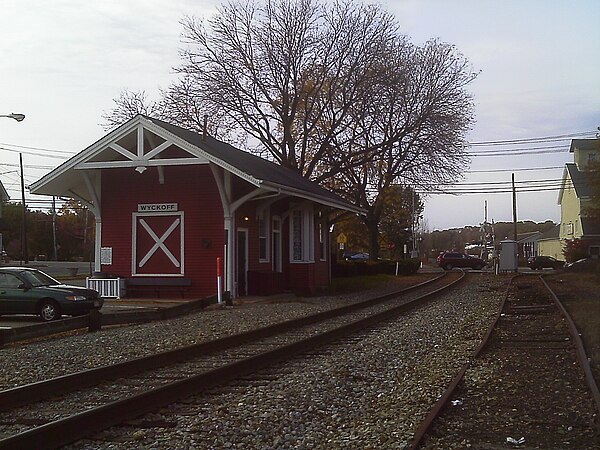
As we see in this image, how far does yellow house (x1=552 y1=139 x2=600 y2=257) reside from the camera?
58.1 m

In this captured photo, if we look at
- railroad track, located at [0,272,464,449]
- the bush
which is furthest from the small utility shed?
the bush

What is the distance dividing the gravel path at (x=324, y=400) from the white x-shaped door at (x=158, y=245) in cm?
830

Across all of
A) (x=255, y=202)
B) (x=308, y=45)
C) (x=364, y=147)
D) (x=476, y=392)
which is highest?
(x=308, y=45)

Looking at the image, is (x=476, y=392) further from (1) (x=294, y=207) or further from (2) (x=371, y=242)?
(2) (x=371, y=242)

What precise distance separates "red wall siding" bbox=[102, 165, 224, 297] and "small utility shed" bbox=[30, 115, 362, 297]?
3 cm

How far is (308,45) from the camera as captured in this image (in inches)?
1599

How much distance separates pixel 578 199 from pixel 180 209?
46.2 meters

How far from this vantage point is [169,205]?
2334 centimetres

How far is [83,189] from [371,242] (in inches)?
1218

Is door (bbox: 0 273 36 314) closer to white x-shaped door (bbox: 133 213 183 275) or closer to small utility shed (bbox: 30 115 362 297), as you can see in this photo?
small utility shed (bbox: 30 115 362 297)

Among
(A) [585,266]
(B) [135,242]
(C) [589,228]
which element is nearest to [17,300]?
(B) [135,242]

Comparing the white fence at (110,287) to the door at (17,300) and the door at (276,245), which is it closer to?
the door at (276,245)

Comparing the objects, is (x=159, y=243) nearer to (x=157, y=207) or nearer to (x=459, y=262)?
(x=157, y=207)

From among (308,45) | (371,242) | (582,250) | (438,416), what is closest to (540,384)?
(438,416)
